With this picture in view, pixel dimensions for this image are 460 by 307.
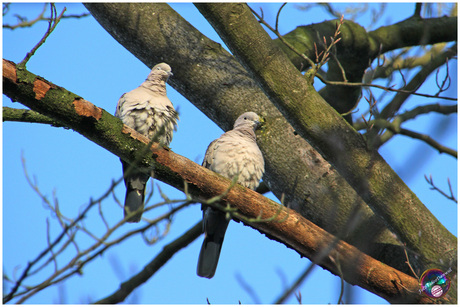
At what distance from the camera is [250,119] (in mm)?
3732

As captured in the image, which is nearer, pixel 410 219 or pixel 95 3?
pixel 410 219

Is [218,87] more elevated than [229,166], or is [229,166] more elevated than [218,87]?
[218,87]

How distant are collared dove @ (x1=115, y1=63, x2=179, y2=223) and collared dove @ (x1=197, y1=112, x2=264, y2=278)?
0.54 meters

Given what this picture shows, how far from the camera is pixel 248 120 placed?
3740 millimetres

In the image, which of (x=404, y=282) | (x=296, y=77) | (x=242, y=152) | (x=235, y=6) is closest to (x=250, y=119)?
(x=242, y=152)

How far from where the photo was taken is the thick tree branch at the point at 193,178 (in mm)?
2479

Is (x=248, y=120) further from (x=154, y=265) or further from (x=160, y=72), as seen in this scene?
(x=154, y=265)

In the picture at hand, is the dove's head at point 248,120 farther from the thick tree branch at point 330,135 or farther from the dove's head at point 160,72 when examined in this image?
the dove's head at point 160,72

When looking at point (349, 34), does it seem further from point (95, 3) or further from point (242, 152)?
point (95, 3)

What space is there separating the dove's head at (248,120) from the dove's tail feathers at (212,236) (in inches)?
30.5

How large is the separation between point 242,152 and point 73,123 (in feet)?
5.14

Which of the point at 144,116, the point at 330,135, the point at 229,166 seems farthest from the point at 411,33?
the point at 144,116

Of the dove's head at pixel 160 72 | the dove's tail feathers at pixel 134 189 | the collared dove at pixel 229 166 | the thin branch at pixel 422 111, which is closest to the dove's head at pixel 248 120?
the collared dove at pixel 229 166

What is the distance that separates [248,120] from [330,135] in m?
0.92
